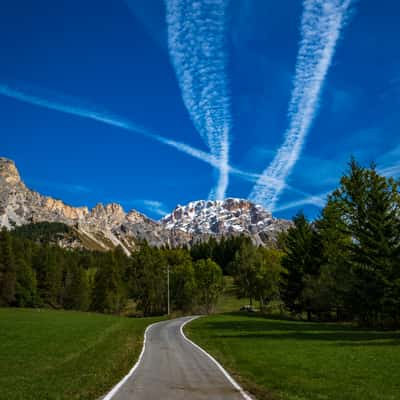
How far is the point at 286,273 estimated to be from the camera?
6494cm

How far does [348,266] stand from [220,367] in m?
29.2

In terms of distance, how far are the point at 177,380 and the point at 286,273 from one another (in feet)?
172

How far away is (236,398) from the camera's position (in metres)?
12.0

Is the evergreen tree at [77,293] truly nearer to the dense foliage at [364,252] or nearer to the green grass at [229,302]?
the green grass at [229,302]

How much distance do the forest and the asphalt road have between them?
Answer: 2205cm

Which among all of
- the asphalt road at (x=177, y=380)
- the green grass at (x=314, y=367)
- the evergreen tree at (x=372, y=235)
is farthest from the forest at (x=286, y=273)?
the asphalt road at (x=177, y=380)

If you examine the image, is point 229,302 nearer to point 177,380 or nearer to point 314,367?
point 314,367

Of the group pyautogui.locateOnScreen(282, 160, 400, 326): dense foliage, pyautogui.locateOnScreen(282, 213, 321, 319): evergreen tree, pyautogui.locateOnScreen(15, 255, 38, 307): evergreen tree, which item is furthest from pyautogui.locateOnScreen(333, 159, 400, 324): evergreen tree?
pyautogui.locateOnScreen(15, 255, 38, 307): evergreen tree

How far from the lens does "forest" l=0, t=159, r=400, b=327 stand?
38.2 m

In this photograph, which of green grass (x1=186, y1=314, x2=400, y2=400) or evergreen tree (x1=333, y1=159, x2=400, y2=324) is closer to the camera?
green grass (x1=186, y1=314, x2=400, y2=400)

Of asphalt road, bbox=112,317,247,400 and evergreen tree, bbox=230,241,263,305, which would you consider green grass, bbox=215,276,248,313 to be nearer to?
evergreen tree, bbox=230,241,263,305

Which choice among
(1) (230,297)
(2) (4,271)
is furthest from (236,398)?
(1) (230,297)

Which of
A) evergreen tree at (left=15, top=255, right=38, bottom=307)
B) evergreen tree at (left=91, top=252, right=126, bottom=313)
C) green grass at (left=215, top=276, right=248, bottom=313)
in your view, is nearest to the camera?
evergreen tree at (left=15, top=255, right=38, bottom=307)

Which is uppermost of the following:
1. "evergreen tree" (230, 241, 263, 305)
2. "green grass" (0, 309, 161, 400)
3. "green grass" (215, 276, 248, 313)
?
"evergreen tree" (230, 241, 263, 305)
